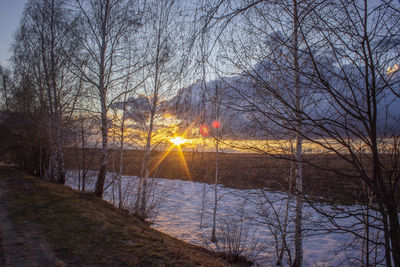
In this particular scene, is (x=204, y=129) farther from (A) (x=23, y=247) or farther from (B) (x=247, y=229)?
(B) (x=247, y=229)

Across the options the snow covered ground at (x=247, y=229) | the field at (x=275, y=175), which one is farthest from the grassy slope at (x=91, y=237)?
the field at (x=275, y=175)

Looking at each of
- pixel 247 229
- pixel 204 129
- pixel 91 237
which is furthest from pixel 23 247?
pixel 247 229

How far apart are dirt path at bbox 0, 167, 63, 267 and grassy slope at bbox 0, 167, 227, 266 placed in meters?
0.13

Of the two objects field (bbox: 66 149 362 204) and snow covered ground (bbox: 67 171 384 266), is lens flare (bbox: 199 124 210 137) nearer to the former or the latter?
field (bbox: 66 149 362 204)

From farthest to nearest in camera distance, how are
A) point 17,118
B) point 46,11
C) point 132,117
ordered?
point 17,118, point 46,11, point 132,117

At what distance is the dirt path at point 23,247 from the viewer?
10.9 ft

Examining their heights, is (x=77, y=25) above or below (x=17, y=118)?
above

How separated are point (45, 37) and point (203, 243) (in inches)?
487

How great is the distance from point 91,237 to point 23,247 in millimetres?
1179

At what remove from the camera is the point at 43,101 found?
11508 mm

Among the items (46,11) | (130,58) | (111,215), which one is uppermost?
(46,11)

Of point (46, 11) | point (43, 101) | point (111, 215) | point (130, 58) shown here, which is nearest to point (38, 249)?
point (111, 215)

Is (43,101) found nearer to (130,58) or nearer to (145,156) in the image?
(130,58)

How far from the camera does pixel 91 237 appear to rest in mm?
4578
